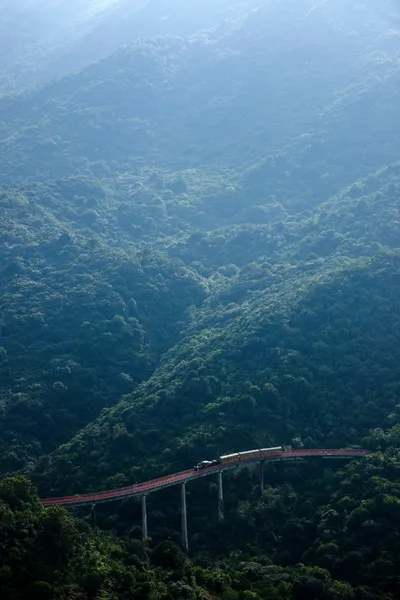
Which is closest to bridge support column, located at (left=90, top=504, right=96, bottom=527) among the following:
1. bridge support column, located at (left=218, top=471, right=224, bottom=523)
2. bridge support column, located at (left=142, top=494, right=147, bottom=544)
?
bridge support column, located at (left=142, top=494, right=147, bottom=544)

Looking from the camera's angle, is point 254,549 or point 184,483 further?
point 184,483

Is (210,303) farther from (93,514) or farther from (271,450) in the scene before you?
(93,514)

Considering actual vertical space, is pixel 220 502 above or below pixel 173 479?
below

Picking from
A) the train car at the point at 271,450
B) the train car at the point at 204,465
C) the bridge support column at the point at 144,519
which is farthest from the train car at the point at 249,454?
the bridge support column at the point at 144,519

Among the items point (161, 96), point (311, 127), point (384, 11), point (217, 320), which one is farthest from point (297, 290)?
point (384, 11)

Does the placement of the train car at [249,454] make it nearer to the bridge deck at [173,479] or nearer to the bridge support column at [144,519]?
the bridge deck at [173,479]

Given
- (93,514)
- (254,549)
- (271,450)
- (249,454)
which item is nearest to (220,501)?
(249,454)
